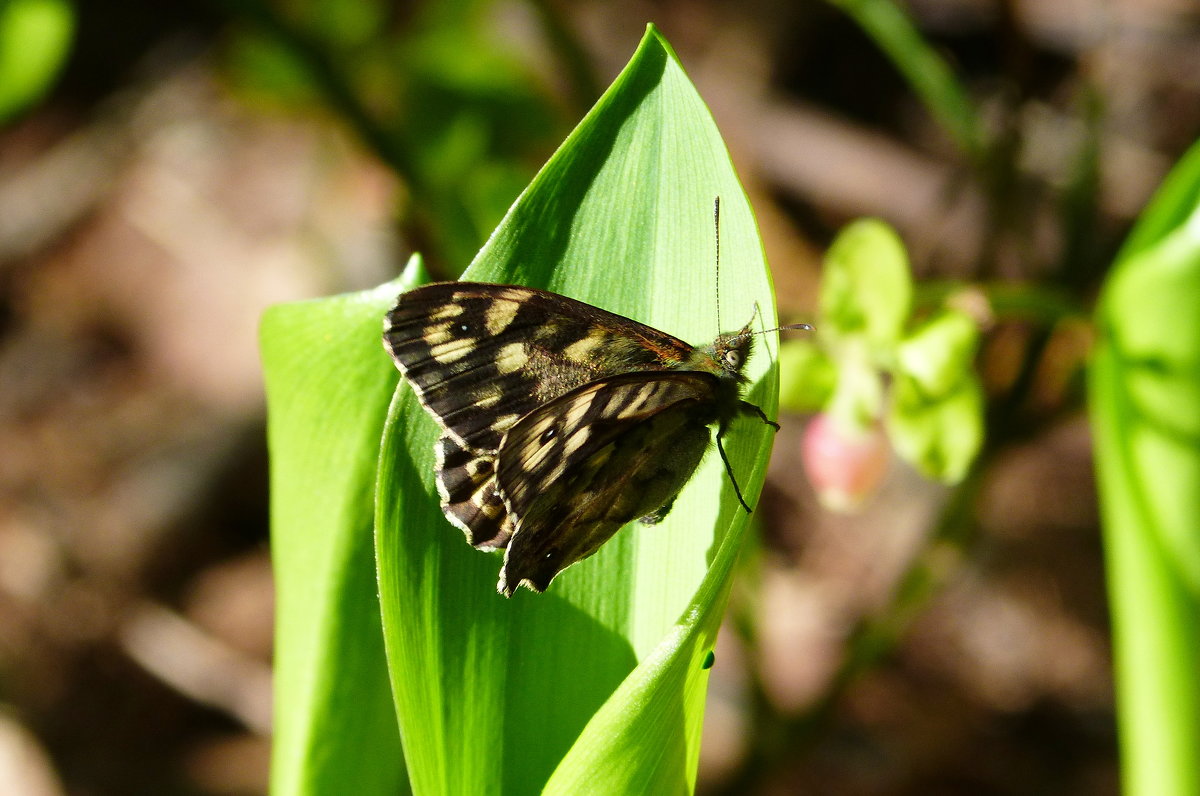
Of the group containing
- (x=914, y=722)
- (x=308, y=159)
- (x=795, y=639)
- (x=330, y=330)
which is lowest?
(x=914, y=722)

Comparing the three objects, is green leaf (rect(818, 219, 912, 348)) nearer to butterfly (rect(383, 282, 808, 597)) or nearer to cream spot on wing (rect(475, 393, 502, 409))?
butterfly (rect(383, 282, 808, 597))

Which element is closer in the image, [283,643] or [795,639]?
[283,643]

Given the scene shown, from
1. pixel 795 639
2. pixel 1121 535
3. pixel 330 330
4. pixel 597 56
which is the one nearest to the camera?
pixel 330 330

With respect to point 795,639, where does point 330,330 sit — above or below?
above

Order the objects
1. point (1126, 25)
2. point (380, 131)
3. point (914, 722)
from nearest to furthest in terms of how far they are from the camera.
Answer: point (380, 131) → point (914, 722) → point (1126, 25)

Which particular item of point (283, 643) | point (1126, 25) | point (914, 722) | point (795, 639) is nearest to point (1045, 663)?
point (914, 722)

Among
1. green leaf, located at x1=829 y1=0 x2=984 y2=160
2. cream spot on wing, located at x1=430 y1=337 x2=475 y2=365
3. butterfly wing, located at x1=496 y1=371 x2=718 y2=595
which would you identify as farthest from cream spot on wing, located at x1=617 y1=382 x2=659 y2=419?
green leaf, located at x1=829 y1=0 x2=984 y2=160

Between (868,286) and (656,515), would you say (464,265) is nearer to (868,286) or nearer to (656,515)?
(868,286)

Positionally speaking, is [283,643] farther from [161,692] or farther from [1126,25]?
[1126,25]
